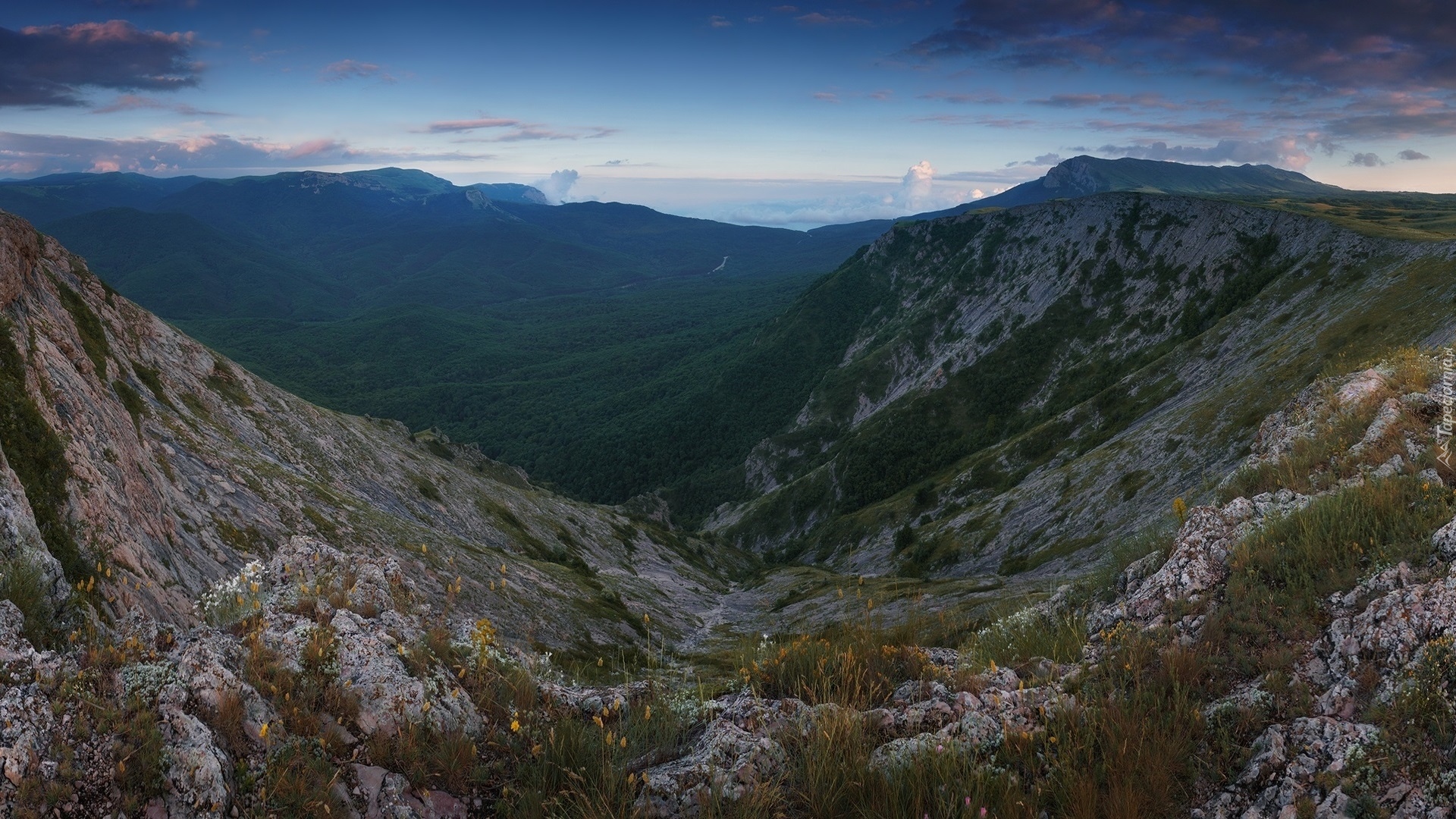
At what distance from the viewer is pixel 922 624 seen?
414 inches

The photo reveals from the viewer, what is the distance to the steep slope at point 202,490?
12.2 meters

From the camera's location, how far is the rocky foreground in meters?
5.68

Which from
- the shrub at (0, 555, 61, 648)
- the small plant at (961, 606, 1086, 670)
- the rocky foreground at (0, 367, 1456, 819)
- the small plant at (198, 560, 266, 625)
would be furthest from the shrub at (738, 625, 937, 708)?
the shrub at (0, 555, 61, 648)

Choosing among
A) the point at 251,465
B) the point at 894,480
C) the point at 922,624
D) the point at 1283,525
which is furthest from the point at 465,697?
the point at 894,480

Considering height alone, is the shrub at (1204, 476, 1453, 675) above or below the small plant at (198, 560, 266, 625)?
above

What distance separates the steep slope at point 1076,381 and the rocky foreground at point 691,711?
6174 centimetres

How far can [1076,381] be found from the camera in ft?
433

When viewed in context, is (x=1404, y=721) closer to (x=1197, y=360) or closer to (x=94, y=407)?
(x=94, y=407)

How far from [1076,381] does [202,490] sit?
13966 cm

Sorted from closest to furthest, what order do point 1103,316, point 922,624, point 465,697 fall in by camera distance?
point 465,697, point 922,624, point 1103,316

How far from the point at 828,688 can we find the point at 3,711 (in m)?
7.79

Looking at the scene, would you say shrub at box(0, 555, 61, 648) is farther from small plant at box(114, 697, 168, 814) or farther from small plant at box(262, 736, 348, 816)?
small plant at box(262, 736, 348, 816)

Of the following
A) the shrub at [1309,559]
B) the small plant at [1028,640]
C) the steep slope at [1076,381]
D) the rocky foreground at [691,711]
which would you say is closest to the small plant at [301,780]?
the rocky foreground at [691,711]

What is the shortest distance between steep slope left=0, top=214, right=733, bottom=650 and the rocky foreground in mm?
1708
